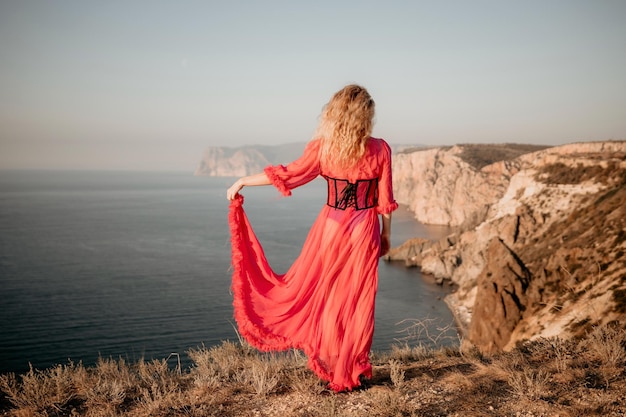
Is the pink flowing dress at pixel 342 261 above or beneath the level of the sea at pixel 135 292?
above

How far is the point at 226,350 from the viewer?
5.92 metres

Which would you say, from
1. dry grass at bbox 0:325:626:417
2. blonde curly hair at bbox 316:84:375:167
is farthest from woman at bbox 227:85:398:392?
dry grass at bbox 0:325:626:417

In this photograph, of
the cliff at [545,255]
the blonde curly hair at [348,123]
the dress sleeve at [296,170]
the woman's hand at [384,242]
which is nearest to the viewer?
the blonde curly hair at [348,123]

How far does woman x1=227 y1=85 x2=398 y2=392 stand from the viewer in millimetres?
4051

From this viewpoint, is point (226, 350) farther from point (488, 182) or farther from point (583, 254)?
point (488, 182)

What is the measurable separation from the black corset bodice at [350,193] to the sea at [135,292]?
4.72 meters

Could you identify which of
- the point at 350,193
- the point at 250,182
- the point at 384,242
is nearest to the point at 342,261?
the point at 384,242

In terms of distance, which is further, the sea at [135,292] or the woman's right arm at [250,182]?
the sea at [135,292]

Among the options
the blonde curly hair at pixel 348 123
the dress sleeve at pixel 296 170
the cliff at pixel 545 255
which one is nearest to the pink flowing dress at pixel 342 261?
the dress sleeve at pixel 296 170

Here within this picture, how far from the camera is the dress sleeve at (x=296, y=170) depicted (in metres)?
4.16

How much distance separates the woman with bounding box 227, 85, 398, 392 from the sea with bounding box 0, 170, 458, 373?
14.1 ft

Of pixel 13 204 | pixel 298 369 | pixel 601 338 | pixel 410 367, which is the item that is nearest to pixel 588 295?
pixel 601 338

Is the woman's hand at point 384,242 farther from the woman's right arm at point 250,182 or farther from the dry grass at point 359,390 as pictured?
the woman's right arm at point 250,182

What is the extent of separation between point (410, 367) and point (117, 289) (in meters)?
40.2
